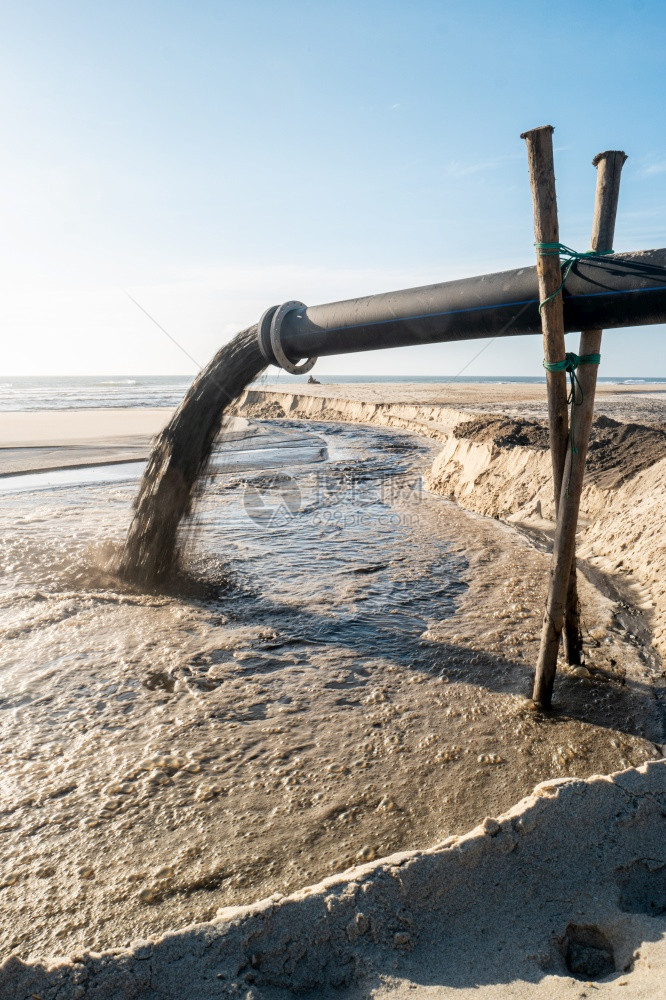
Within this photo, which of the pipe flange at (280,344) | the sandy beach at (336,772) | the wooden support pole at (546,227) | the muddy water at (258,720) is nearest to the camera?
the sandy beach at (336,772)

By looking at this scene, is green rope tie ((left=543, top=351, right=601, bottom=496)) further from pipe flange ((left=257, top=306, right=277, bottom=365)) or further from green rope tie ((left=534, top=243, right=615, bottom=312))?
pipe flange ((left=257, top=306, right=277, bottom=365))

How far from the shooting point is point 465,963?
5.61 feet

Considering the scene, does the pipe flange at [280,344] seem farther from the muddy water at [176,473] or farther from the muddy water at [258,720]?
the muddy water at [258,720]

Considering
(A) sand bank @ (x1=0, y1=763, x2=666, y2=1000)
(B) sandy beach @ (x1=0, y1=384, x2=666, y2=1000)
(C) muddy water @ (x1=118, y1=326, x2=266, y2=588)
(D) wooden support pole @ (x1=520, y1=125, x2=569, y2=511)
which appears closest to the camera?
(A) sand bank @ (x1=0, y1=763, x2=666, y2=1000)

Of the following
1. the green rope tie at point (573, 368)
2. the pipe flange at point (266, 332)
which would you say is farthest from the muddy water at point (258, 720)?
the pipe flange at point (266, 332)

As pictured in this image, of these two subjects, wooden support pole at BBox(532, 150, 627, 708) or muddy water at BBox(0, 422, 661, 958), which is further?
wooden support pole at BBox(532, 150, 627, 708)

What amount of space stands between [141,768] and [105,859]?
560 millimetres

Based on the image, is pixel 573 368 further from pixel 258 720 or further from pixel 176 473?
pixel 176 473

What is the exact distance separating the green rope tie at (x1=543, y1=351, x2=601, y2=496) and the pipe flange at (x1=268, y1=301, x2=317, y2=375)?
1.80 meters

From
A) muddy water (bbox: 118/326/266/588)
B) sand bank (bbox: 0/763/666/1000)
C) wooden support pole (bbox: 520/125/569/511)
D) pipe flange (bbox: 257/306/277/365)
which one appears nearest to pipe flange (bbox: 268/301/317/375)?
pipe flange (bbox: 257/306/277/365)

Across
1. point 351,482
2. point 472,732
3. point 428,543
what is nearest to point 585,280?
point 472,732

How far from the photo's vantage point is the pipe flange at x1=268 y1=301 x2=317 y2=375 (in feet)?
14.6

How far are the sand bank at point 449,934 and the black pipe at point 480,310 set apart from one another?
228cm

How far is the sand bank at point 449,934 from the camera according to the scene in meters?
1.63
